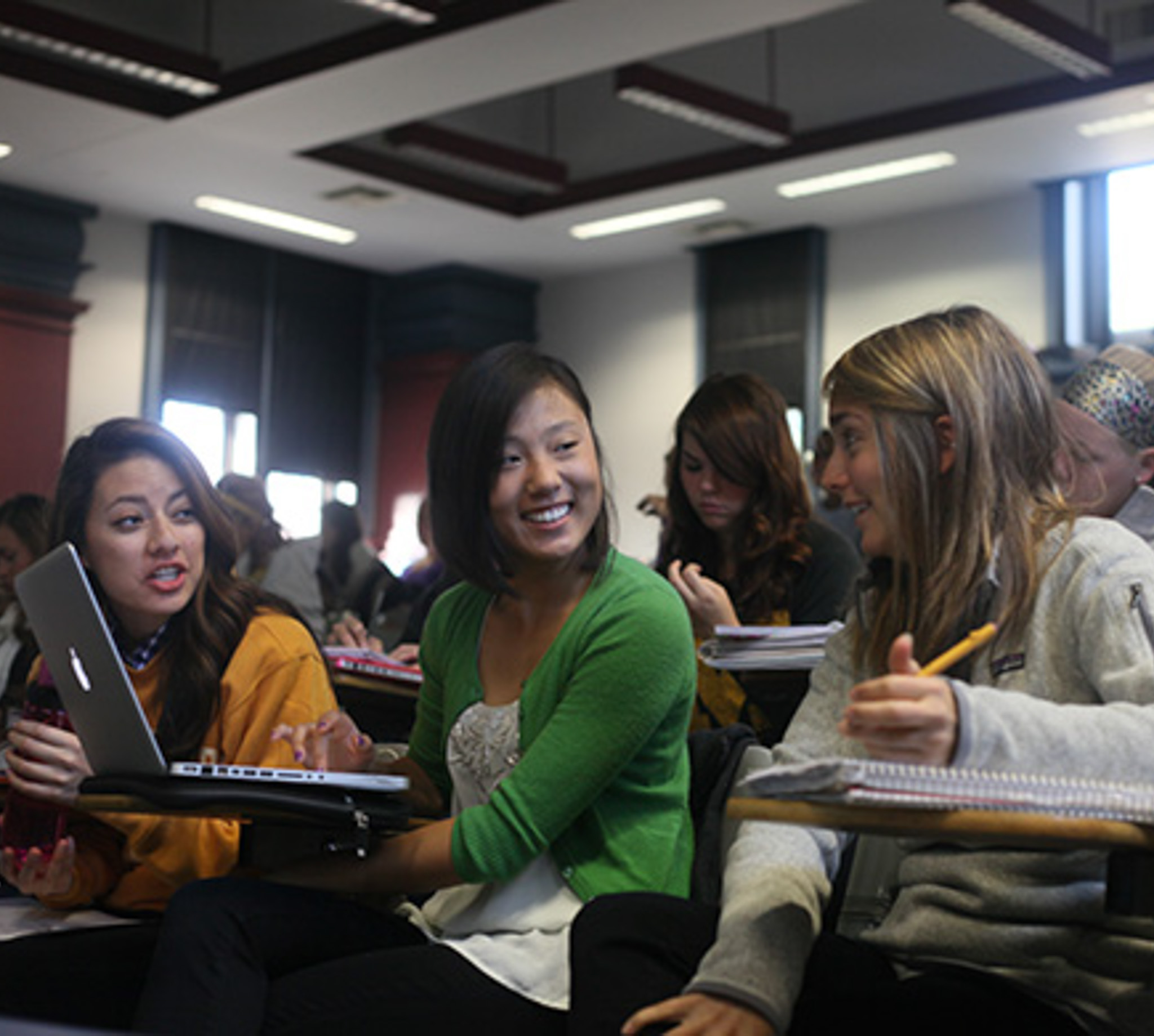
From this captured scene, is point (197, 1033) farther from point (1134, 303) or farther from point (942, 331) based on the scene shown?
point (1134, 303)

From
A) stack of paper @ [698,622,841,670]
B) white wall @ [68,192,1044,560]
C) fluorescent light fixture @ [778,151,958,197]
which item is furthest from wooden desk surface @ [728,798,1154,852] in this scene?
white wall @ [68,192,1044,560]

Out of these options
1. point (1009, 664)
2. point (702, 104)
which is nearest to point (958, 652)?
point (1009, 664)

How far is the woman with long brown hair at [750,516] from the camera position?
3.37m

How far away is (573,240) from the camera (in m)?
10.7

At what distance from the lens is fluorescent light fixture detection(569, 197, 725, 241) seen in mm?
9820

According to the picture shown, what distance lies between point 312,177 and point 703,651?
23.6 feet

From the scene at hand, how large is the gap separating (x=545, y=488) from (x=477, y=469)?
9 cm

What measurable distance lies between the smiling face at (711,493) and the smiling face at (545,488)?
4.67 feet

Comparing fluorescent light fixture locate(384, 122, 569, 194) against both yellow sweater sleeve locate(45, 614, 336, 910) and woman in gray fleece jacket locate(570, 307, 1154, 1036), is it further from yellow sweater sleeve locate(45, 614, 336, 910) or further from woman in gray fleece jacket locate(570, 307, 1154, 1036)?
woman in gray fleece jacket locate(570, 307, 1154, 1036)

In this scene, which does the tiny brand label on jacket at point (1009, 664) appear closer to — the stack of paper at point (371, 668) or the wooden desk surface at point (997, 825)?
the wooden desk surface at point (997, 825)

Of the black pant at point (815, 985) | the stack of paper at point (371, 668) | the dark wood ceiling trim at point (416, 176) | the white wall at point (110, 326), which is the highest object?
the dark wood ceiling trim at point (416, 176)

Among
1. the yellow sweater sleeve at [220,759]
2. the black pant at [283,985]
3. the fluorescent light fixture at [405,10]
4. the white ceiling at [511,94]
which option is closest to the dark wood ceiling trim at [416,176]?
the white ceiling at [511,94]

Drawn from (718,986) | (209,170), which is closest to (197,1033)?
(718,986)

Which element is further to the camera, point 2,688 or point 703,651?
point 2,688
